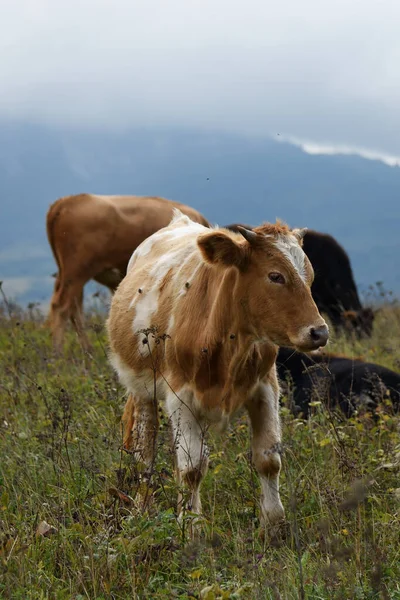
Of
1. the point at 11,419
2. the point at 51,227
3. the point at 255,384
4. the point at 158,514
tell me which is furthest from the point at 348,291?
the point at 158,514

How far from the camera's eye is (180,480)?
5160 mm

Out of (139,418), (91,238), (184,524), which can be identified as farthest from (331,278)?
(184,524)

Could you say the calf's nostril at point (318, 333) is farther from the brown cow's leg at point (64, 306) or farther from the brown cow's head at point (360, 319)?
the brown cow's head at point (360, 319)

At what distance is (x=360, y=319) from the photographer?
49.8 ft

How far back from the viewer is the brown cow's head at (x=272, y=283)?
4.77 meters

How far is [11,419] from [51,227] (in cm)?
635

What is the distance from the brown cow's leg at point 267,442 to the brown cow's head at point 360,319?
895 centimetres

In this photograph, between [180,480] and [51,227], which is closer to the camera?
[180,480]

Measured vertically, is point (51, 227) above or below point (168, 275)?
below

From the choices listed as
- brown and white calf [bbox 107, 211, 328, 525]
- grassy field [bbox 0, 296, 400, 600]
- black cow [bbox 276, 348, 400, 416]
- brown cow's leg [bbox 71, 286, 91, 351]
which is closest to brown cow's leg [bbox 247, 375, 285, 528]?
brown and white calf [bbox 107, 211, 328, 525]

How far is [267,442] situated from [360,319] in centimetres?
1009

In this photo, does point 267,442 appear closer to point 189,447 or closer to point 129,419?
point 189,447

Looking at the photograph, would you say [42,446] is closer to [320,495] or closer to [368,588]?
[320,495]

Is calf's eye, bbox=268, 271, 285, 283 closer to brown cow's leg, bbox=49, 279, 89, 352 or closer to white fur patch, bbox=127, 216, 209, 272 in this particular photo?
white fur patch, bbox=127, 216, 209, 272
